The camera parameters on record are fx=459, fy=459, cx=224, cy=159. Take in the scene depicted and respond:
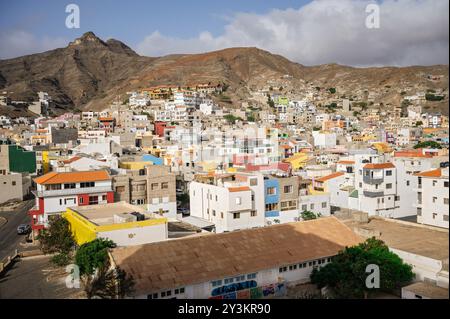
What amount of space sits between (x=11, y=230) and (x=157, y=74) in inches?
4334

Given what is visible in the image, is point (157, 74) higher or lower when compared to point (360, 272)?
higher

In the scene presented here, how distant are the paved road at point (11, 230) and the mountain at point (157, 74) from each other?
72211mm

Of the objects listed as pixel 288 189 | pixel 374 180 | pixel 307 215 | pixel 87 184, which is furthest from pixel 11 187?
pixel 374 180

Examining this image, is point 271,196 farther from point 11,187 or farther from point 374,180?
point 11,187

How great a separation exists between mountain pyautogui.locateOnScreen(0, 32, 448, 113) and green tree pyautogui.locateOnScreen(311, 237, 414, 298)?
8550 centimetres

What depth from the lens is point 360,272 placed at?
11.4m

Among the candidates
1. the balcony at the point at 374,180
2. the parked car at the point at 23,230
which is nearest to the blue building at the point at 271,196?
Answer: the balcony at the point at 374,180

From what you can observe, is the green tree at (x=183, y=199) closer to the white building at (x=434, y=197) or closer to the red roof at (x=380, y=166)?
the red roof at (x=380, y=166)

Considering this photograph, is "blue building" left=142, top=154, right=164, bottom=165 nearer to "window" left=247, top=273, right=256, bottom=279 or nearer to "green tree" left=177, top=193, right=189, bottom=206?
"green tree" left=177, top=193, right=189, bottom=206

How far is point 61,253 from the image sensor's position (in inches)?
607

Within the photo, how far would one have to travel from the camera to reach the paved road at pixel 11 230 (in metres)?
19.8
